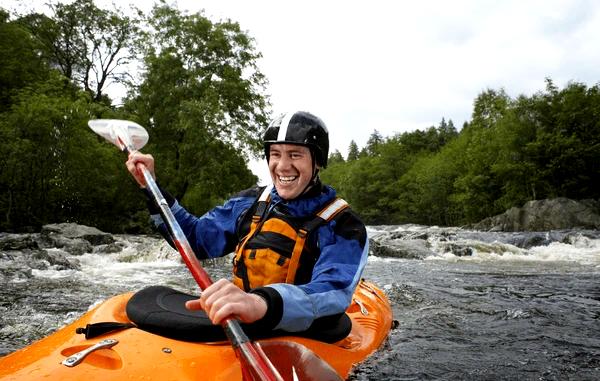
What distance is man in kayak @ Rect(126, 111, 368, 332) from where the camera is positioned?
2274mm

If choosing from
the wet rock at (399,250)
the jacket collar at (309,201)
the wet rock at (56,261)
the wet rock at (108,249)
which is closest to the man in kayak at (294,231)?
the jacket collar at (309,201)

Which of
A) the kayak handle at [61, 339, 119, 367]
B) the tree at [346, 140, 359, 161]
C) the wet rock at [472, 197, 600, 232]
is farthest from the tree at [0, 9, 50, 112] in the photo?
the tree at [346, 140, 359, 161]

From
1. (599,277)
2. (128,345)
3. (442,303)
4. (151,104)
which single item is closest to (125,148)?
(128,345)

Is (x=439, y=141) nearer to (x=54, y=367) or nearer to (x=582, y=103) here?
(x=582, y=103)

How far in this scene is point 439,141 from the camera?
65875 mm

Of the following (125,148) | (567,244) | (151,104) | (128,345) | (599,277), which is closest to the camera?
(128,345)

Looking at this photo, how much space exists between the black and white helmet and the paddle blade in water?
4.04 ft

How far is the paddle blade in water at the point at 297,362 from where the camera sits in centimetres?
193

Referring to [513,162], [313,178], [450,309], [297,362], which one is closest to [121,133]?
[313,178]

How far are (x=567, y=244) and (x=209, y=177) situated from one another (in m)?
13.2

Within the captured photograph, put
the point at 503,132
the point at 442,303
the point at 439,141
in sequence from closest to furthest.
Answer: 1. the point at 442,303
2. the point at 503,132
3. the point at 439,141

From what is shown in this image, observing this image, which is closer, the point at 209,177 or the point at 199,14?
the point at 209,177

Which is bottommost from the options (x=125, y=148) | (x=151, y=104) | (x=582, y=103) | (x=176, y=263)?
→ (x=176, y=263)

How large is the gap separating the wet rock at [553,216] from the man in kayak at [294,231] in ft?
73.5
